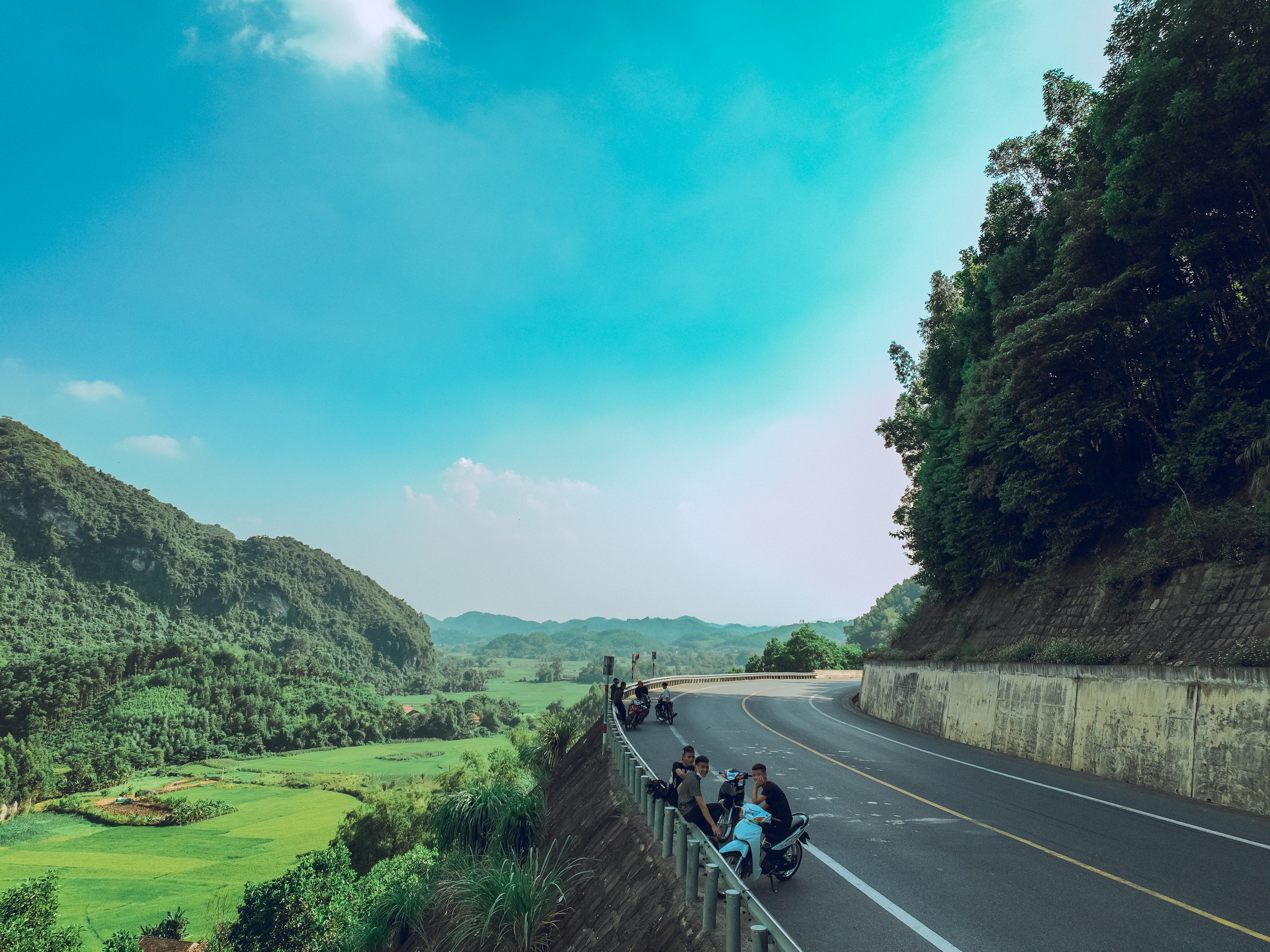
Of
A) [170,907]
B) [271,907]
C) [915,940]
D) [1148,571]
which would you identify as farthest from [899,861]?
[170,907]

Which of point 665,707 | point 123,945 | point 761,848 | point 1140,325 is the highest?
point 1140,325

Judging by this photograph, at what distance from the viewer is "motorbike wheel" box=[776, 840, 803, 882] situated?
22.9ft

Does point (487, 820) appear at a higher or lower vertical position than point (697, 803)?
lower

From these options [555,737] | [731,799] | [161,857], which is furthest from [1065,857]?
[161,857]

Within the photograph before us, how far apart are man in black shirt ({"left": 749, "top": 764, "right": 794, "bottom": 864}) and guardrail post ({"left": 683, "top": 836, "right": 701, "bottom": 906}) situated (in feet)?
3.26

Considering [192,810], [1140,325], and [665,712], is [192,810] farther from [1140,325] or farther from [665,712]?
[1140,325]

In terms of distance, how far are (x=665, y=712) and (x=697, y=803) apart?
14.7 m

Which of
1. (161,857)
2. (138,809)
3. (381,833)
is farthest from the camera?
(138,809)

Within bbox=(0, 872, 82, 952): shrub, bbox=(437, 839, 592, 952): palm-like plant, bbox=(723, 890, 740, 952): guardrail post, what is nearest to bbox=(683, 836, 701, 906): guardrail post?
bbox=(723, 890, 740, 952): guardrail post

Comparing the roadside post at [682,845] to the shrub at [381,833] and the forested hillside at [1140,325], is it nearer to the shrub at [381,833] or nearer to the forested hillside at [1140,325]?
the forested hillside at [1140,325]

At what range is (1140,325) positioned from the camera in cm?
1630

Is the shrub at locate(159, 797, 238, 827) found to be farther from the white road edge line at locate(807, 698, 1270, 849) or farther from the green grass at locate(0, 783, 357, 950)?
the white road edge line at locate(807, 698, 1270, 849)

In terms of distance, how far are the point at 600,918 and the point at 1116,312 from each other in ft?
59.6

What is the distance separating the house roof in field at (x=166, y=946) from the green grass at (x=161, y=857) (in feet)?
42.9
